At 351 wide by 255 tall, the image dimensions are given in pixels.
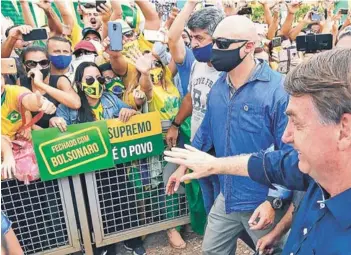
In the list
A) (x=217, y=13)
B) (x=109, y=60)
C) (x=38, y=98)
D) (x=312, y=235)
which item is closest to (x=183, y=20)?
(x=217, y=13)

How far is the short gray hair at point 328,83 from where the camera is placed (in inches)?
42.0

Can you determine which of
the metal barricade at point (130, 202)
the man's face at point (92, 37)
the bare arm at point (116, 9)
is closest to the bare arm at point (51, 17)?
the man's face at point (92, 37)

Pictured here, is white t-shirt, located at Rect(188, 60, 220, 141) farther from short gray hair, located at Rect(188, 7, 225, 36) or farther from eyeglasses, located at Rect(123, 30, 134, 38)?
eyeglasses, located at Rect(123, 30, 134, 38)

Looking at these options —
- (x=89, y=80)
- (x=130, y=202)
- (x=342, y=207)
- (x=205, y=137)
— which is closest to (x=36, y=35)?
(x=89, y=80)

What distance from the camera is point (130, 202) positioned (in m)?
3.02

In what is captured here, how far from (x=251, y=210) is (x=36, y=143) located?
1463mm

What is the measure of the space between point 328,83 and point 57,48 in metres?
2.58

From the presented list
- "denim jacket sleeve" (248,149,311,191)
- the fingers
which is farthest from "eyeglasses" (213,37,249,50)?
the fingers

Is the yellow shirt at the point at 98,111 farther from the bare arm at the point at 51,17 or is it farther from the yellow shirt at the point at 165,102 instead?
the bare arm at the point at 51,17

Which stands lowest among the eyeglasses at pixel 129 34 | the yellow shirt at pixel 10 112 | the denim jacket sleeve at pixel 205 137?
the denim jacket sleeve at pixel 205 137

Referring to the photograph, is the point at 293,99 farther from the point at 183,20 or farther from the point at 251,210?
the point at 183,20

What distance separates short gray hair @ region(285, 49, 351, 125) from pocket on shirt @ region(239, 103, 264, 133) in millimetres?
924

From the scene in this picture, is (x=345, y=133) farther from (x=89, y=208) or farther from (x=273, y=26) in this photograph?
(x=273, y=26)

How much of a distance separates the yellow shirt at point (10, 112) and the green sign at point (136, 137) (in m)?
0.62
